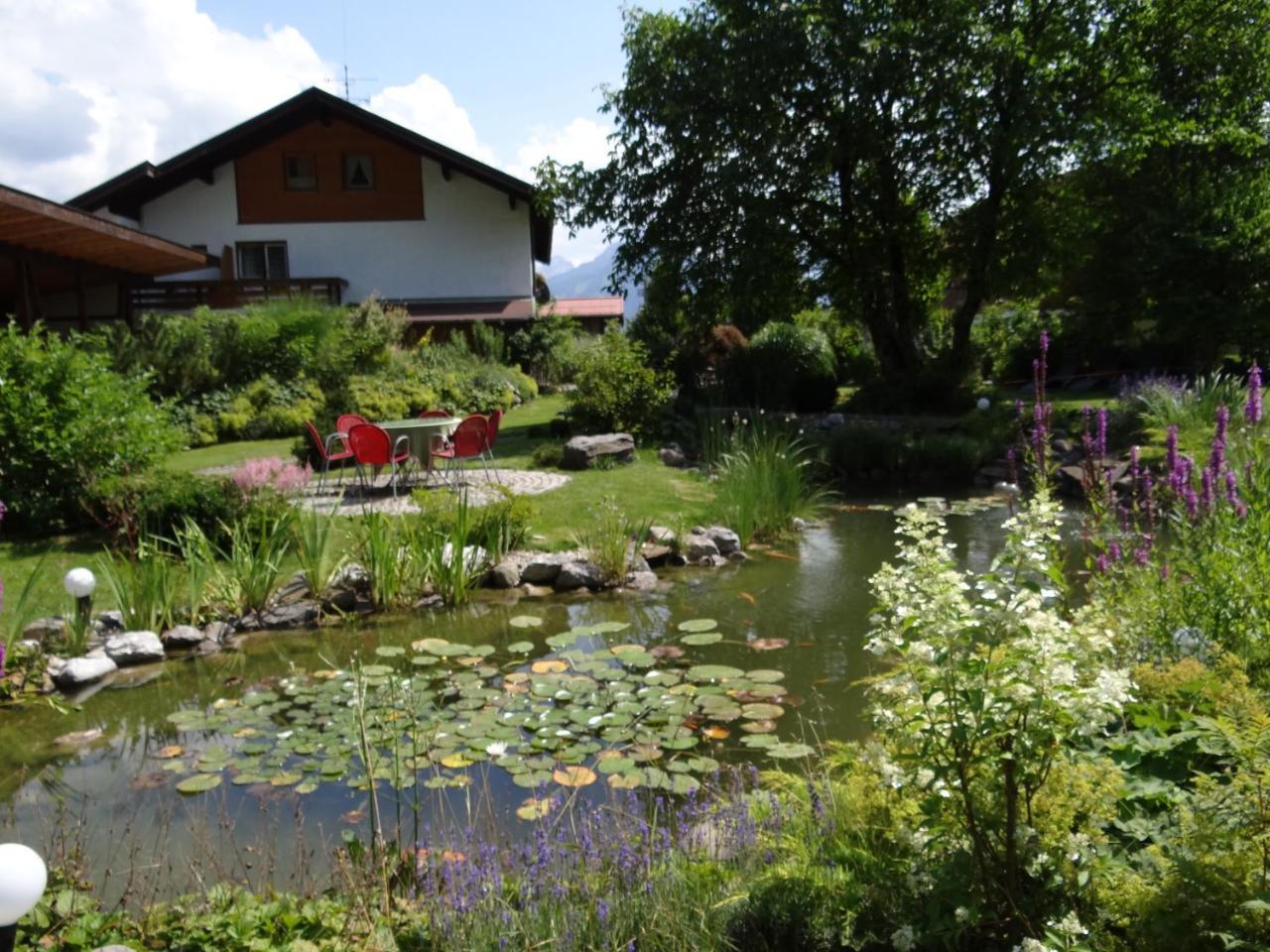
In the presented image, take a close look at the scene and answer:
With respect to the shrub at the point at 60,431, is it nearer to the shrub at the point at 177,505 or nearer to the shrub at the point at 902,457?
the shrub at the point at 177,505

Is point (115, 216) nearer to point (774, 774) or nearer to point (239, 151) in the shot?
point (239, 151)

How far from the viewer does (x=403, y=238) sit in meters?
27.4

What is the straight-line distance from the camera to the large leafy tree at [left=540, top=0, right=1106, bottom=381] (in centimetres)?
1628

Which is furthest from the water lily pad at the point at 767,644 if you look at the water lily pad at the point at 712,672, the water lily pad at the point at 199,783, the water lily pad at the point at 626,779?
the water lily pad at the point at 199,783

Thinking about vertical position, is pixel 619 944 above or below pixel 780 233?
below

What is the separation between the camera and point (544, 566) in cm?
835

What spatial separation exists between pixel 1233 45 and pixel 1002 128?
4797 millimetres

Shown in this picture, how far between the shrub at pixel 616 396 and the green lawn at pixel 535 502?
820mm

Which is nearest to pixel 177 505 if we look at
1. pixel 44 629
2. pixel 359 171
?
pixel 44 629

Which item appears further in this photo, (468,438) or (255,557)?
(468,438)

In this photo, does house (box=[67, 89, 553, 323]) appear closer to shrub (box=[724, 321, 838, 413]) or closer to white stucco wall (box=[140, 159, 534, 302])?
white stucco wall (box=[140, 159, 534, 302])

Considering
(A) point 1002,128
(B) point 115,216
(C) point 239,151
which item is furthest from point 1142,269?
(B) point 115,216

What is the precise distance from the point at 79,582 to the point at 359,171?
2360 cm

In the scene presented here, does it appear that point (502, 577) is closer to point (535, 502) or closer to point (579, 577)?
point (579, 577)
